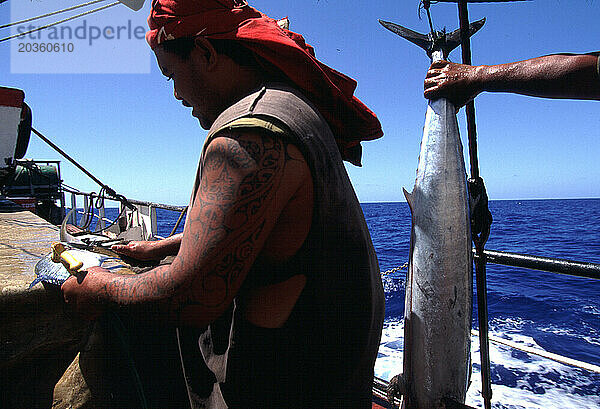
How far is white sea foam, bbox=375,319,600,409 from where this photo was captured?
17.6 feet

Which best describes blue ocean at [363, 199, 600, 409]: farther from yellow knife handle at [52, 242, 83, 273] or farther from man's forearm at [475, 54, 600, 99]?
yellow knife handle at [52, 242, 83, 273]

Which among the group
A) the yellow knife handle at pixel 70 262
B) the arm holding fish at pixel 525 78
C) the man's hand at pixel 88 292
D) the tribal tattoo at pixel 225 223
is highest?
the arm holding fish at pixel 525 78

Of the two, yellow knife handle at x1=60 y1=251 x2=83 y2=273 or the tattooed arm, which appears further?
yellow knife handle at x1=60 y1=251 x2=83 y2=273

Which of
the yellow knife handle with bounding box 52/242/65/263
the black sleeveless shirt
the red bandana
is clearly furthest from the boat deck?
the red bandana

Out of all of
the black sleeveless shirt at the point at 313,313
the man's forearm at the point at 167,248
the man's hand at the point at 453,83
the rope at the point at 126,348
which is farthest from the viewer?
the man's hand at the point at 453,83

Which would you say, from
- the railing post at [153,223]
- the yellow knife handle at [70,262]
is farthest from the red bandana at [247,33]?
the railing post at [153,223]

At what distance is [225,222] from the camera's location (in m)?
0.77

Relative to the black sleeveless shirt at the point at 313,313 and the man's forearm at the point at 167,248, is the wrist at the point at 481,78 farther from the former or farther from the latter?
the man's forearm at the point at 167,248

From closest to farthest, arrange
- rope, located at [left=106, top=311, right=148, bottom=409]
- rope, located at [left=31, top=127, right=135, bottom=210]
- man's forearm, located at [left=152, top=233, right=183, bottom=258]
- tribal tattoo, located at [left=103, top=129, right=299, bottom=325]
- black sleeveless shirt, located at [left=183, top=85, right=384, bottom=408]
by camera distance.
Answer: tribal tattoo, located at [left=103, top=129, right=299, bottom=325], black sleeveless shirt, located at [left=183, top=85, right=384, bottom=408], rope, located at [left=106, top=311, right=148, bottom=409], man's forearm, located at [left=152, top=233, right=183, bottom=258], rope, located at [left=31, top=127, right=135, bottom=210]

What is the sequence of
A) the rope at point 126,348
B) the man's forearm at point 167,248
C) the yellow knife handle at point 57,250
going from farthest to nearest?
the man's forearm at point 167,248 → the rope at point 126,348 → the yellow knife handle at point 57,250

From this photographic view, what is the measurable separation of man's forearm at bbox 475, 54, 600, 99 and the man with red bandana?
0.76 metres

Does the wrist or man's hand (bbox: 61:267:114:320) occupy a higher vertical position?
the wrist

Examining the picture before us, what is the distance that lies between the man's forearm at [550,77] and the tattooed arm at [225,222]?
3.82 feet

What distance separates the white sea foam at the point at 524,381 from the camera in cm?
536
